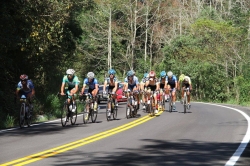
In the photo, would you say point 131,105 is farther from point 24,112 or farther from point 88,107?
point 24,112

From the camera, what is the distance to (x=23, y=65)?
2642cm

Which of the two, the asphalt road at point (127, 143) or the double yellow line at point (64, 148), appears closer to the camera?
the double yellow line at point (64, 148)

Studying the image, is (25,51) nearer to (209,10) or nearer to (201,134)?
(201,134)

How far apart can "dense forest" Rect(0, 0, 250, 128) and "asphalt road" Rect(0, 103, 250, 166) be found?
15.4ft

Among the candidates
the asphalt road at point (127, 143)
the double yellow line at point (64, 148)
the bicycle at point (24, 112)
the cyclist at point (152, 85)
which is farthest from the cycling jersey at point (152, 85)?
the bicycle at point (24, 112)

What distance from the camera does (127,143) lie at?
13.5 m

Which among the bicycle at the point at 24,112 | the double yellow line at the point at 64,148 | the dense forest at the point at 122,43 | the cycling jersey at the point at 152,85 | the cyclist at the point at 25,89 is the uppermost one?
the dense forest at the point at 122,43

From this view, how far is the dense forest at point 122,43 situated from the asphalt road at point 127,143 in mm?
4696

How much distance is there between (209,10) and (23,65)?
39227 millimetres

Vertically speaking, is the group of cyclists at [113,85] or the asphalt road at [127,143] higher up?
the group of cyclists at [113,85]

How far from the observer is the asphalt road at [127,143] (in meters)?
10.8

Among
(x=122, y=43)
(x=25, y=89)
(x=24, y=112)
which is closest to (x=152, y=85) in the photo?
(x=25, y=89)

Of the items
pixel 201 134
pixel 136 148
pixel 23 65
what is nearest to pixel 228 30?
pixel 23 65

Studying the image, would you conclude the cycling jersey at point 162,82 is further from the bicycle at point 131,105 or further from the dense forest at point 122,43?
the dense forest at point 122,43
